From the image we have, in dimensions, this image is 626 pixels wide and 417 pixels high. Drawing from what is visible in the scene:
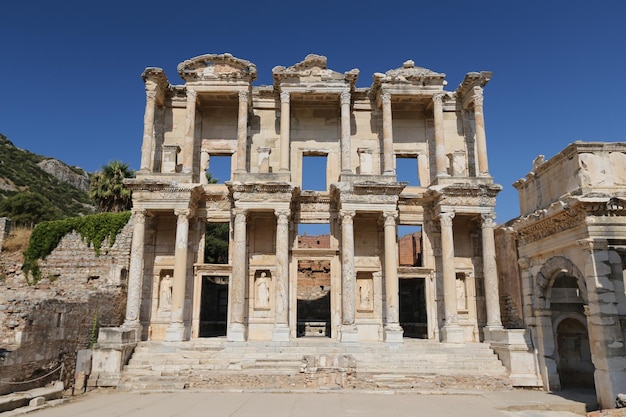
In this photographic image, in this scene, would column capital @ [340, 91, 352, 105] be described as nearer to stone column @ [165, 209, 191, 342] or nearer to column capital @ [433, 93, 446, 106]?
column capital @ [433, 93, 446, 106]

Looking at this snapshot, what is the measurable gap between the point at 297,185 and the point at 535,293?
9.41 metres

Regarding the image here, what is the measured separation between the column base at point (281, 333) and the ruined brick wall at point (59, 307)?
21.7 feet

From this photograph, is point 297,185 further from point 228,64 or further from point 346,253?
point 228,64

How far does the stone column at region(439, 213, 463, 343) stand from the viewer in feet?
57.4

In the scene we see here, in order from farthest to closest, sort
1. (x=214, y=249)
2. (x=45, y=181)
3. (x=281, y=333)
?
(x=45, y=181) < (x=214, y=249) < (x=281, y=333)

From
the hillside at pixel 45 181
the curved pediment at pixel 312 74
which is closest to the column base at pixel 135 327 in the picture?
the curved pediment at pixel 312 74

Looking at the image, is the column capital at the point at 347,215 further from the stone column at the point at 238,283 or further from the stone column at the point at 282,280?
the stone column at the point at 238,283

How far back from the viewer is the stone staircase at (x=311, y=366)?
14.3 m

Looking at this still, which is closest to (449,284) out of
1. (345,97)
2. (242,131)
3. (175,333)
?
(345,97)

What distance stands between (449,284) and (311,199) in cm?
661

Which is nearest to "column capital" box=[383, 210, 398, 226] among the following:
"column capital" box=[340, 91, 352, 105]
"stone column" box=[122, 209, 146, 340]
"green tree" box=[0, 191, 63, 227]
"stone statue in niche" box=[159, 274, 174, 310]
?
"column capital" box=[340, 91, 352, 105]

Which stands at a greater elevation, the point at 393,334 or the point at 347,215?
the point at 347,215

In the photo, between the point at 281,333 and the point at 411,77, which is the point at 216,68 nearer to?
the point at 411,77

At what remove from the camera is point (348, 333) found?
17.1 m
